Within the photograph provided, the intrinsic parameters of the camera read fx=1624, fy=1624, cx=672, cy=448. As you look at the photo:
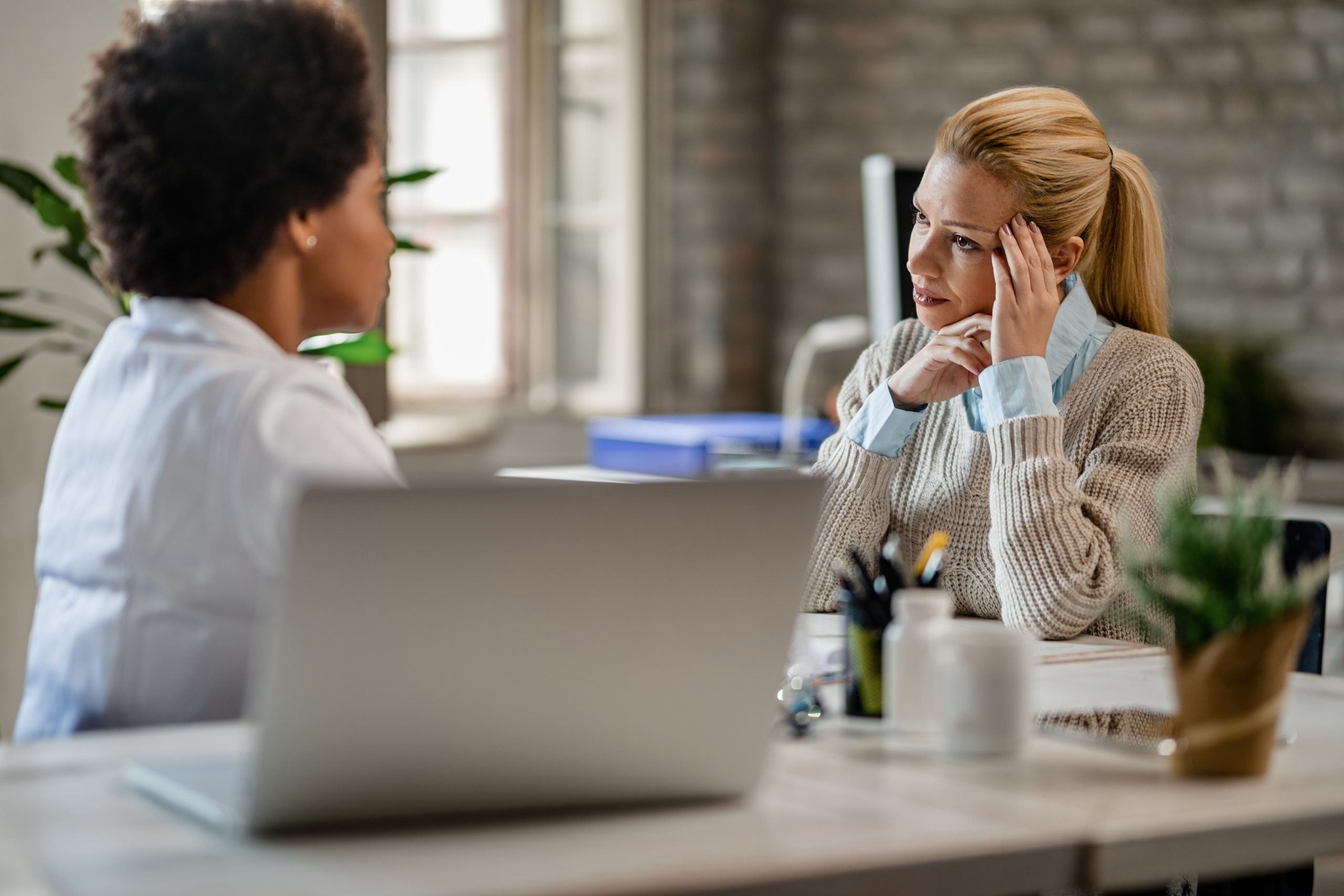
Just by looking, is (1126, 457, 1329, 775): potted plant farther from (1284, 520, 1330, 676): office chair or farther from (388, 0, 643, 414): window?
(388, 0, 643, 414): window

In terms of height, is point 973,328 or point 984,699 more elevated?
point 973,328

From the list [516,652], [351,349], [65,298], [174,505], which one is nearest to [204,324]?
[174,505]

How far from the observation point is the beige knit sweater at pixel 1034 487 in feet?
5.62

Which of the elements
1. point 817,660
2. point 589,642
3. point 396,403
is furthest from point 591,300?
point 589,642

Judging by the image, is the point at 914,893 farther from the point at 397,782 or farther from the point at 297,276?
the point at 297,276

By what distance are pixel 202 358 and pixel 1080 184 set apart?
1194 millimetres

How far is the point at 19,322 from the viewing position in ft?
8.86

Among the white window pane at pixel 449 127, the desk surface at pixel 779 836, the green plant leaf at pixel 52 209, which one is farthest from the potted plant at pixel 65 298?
the white window pane at pixel 449 127

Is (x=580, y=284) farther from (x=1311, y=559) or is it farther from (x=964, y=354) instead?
(x=1311, y=559)

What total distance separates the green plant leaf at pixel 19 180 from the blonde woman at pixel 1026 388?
1.47 m

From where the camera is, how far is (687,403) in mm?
5574

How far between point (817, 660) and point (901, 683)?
31cm

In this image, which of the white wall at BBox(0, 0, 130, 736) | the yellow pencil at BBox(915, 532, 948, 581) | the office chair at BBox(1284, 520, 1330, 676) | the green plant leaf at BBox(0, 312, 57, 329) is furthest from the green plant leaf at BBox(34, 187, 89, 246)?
the office chair at BBox(1284, 520, 1330, 676)

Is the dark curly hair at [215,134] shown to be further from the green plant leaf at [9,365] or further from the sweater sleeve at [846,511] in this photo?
the green plant leaf at [9,365]
